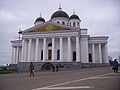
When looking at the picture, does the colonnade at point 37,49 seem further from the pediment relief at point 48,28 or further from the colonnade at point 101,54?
the colonnade at point 101,54

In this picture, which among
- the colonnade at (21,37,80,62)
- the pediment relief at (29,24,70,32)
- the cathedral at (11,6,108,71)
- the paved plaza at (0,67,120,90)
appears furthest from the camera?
the pediment relief at (29,24,70,32)

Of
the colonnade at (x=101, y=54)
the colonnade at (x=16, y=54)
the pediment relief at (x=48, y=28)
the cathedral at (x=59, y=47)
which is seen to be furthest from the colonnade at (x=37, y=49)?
the colonnade at (x=101, y=54)

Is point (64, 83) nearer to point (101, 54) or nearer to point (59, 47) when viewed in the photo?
point (59, 47)

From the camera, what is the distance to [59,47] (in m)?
46.0

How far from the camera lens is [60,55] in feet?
139

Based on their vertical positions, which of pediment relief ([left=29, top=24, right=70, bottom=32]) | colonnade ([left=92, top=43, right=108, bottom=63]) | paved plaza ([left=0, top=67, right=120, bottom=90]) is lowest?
paved plaza ([left=0, top=67, right=120, bottom=90])

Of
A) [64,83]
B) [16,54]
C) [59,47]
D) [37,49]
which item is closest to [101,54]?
[59,47]

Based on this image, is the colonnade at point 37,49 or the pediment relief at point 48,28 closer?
the colonnade at point 37,49

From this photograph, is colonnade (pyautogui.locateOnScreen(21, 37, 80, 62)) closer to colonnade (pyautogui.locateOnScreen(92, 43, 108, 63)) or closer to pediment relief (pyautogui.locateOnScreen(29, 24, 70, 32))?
pediment relief (pyautogui.locateOnScreen(29, 24, 70, 32))

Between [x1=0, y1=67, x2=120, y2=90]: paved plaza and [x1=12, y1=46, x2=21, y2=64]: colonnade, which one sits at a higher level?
[x1=12, y1=46, x2=21, y2=64]: colonnade

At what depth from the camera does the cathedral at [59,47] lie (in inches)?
1649

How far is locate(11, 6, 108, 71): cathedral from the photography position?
41.9 meters

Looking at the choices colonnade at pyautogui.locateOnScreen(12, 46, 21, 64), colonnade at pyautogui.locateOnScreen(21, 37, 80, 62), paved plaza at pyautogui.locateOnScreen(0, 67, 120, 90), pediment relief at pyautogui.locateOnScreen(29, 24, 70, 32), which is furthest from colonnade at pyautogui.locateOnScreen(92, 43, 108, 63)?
paved plaza at pyautogui.locateOnScreen(0, 67, 120, 90)

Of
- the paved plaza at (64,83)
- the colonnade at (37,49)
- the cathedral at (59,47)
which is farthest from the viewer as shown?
the colonnade at (37,49)
